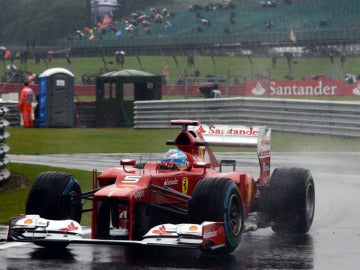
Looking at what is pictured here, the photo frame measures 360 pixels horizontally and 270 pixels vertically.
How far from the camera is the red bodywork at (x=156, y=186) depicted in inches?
361

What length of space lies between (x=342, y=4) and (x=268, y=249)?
42.4 m

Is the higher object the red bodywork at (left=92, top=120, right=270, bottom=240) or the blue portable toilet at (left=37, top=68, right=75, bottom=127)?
the blue portable toilet at (left=37, top=68, right=75, bottom=127)

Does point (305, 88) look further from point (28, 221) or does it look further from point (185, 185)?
point (28, 221)

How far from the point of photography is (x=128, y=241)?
8.74 m

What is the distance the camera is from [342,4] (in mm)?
50969

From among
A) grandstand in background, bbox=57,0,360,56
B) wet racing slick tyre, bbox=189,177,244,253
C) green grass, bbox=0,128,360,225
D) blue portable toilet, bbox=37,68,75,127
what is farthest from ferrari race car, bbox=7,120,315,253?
grandstand in background, bbox=57,0,360,56

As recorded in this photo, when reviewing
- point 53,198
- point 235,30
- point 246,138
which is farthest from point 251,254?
point 235,30

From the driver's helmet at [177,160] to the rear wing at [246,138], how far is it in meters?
1.05

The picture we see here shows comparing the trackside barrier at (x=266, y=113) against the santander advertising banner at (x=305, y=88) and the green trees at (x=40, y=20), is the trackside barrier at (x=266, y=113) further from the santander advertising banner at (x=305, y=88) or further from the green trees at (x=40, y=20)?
the green trees at (x=40, y=20)

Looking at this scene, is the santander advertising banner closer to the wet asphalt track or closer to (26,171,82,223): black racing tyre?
the wet asphalt track

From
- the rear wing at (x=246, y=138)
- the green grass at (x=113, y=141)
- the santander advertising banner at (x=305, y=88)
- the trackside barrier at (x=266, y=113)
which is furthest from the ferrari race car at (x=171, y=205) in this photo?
the santander advertising banner at (x=305, y=88)

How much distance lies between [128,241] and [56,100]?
2349 cm

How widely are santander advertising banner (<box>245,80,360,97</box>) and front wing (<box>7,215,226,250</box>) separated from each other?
3173 cm

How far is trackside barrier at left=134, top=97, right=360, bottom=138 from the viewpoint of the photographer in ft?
84.8
